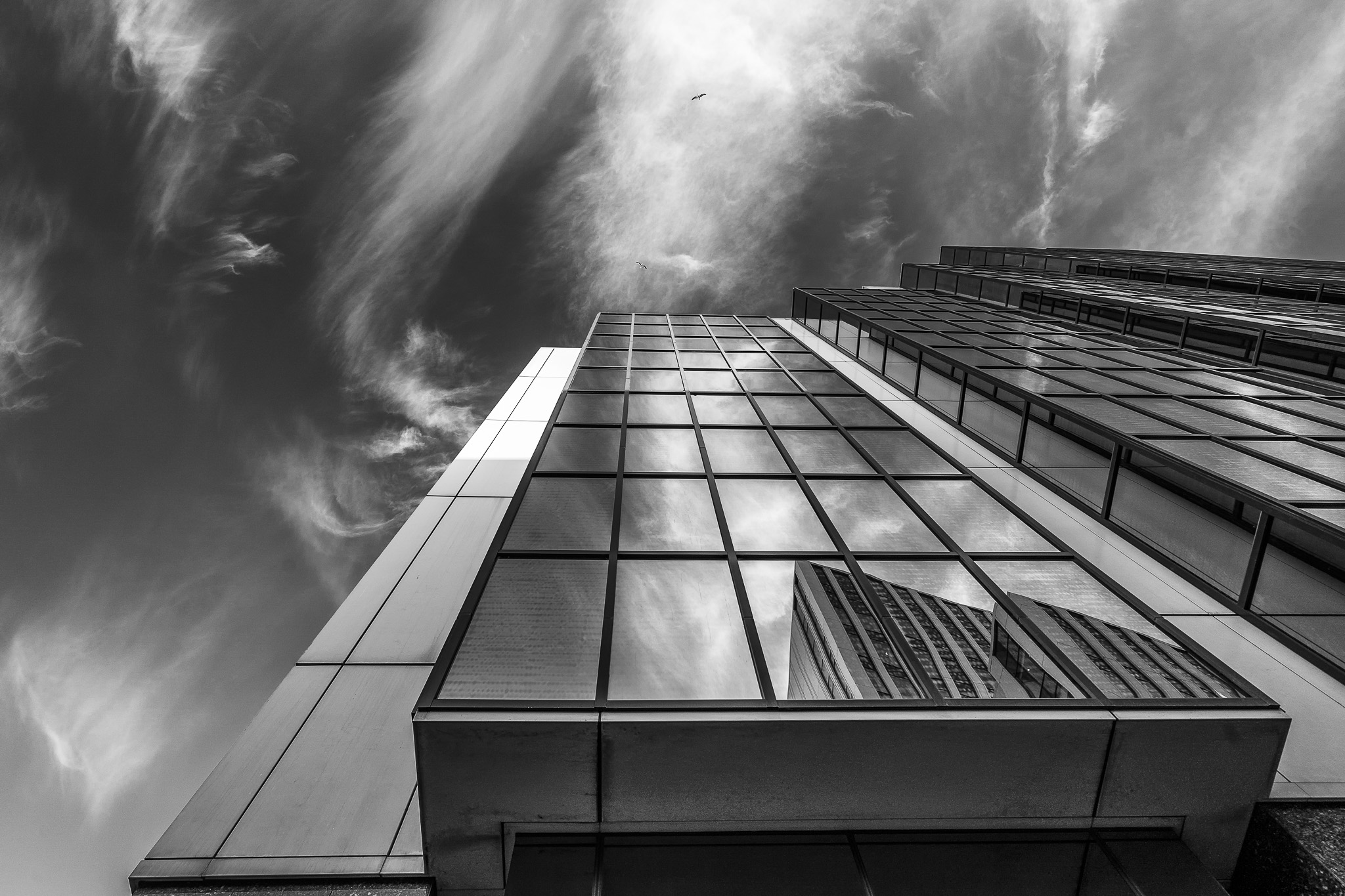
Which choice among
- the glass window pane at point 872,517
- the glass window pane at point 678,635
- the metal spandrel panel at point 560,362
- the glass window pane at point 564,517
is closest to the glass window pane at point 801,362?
the metal spandrel panel at point 560,362

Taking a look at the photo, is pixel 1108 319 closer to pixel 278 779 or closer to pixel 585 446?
pixel 585 446

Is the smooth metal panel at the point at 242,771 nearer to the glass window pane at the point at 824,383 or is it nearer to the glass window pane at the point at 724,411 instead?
the glass window pane at the point at 724,411

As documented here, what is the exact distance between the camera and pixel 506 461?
15.1 metres

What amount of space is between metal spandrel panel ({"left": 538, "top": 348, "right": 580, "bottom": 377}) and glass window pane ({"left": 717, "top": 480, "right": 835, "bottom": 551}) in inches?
520

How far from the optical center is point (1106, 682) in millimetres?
6102

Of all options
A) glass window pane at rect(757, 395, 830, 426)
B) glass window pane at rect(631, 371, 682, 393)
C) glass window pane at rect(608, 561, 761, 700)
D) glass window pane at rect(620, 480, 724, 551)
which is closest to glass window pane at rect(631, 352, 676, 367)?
glass window pane at rect(631, 371, 682, 393)

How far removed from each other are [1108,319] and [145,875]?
32011mm

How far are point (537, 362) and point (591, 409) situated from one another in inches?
439

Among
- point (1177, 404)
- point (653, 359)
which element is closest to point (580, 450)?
point (653, 359)

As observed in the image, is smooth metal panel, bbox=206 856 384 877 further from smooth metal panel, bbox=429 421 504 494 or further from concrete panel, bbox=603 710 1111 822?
smooth metal panel, bbox=429 421 504 494

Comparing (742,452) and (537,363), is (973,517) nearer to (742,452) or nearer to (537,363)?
(742,452)

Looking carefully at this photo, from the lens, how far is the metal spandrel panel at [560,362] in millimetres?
23250

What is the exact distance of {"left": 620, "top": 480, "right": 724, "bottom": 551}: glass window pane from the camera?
27.5 ft

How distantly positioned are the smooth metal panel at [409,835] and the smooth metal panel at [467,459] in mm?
7947
